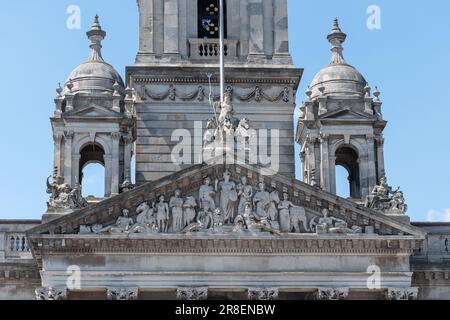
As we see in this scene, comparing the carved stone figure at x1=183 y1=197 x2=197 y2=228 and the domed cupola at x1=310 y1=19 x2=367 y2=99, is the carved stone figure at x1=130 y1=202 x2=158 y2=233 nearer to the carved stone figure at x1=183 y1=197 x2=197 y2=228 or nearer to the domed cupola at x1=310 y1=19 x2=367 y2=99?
the carved stone figure at x1=183 y1=197 x2=197 y2=228

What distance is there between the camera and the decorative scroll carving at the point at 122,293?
51.2 metres

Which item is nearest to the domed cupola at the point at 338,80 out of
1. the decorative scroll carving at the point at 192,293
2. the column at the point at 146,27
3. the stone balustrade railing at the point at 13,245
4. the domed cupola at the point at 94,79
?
the column at the point at 146,27

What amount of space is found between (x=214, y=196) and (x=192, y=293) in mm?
3891

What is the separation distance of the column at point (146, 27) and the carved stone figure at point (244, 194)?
10.6 metres

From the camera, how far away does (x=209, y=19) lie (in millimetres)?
62594

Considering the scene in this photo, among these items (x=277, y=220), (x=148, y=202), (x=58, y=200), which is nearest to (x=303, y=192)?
(x=277, y=220)

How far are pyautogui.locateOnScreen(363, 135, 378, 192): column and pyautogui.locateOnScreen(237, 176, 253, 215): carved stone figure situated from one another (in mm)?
8355

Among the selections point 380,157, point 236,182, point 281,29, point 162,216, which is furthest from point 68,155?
point 380,157

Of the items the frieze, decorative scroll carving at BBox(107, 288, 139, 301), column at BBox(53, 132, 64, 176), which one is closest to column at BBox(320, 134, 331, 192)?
the frieze

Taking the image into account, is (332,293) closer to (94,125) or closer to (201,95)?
(201,95)

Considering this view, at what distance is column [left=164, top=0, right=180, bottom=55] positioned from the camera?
201ft
